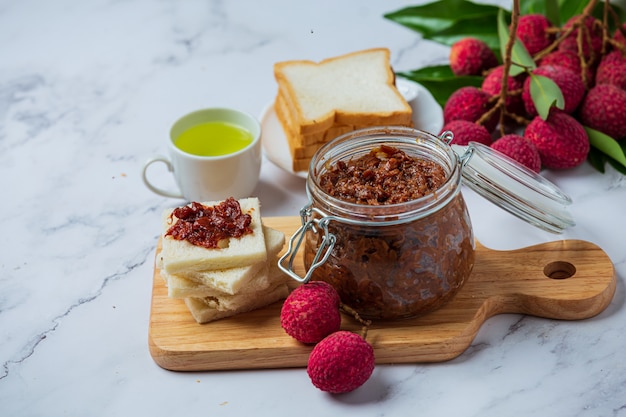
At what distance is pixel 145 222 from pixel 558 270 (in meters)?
1.06

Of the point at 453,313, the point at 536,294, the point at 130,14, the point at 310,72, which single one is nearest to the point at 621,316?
the point at 536,294

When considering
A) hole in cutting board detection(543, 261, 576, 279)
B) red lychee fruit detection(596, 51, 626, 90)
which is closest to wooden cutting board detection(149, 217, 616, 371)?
hole in cutting board detection(543, 261, 576, 279)

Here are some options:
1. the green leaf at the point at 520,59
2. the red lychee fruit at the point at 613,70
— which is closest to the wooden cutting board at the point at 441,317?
the green leaf at the point at 520,59

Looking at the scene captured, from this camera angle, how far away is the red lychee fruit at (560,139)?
87.4 inches

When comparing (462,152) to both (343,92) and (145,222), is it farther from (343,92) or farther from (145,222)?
(145,222)

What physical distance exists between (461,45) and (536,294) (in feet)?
3.42

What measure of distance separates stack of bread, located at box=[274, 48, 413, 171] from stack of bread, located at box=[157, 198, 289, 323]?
21.4 inches

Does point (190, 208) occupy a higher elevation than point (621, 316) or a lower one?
higher

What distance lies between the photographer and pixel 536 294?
1814mm

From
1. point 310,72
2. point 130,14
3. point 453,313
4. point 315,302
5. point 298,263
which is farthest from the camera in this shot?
point 130,14

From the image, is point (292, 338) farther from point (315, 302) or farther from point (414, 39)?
point (414, 39)

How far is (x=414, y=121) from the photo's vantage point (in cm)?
243

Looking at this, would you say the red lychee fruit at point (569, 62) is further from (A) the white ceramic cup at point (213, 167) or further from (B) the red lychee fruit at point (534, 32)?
(A) the white ceramic cup at point (213, 167)

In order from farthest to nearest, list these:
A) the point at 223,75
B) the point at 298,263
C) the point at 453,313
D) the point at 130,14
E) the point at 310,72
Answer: the point at 130,14, the point at 223,75, the point at 310,72, the point at 298,263, the point at 453,313
